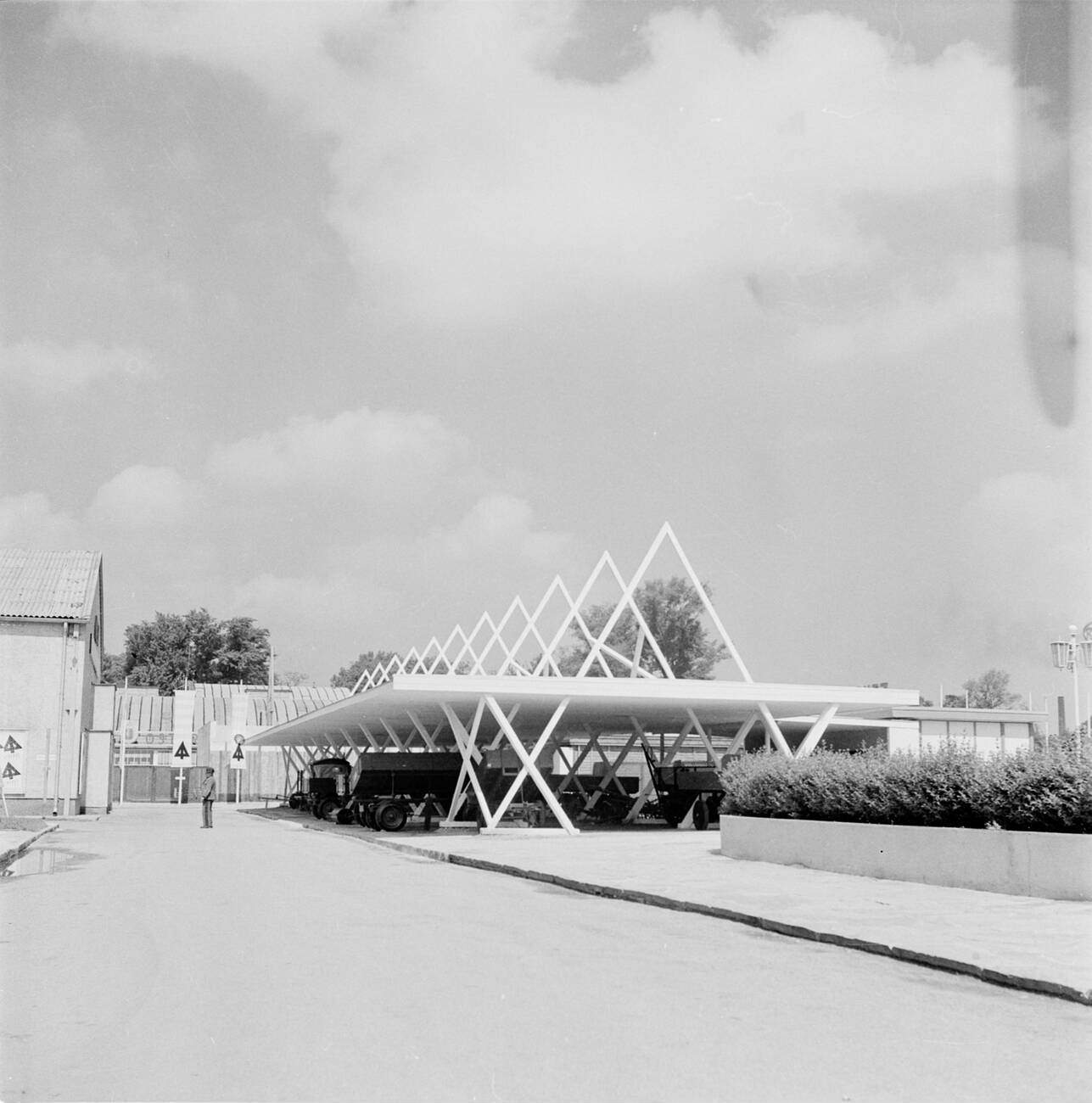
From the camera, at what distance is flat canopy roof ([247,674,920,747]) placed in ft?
88.4

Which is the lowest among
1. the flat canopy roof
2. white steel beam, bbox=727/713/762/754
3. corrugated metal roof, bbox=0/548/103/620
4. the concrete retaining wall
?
the concrete retaining wall

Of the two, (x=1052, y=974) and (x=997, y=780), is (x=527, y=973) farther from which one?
(x=997, y=780)

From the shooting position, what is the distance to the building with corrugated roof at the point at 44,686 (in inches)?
1641

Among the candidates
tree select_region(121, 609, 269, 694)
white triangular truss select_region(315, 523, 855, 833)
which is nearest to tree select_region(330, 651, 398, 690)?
tree select_region(121, 609, 269, 694)

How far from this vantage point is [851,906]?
13.5 meters

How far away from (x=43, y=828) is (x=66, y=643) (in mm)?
12312

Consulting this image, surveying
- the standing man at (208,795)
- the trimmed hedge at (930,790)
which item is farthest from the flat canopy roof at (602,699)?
the trimmed hedge at (930,790)

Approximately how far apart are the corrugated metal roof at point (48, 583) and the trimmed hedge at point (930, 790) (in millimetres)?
29072

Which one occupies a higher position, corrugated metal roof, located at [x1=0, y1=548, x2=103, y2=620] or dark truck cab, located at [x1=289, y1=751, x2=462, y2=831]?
corrugated metal roof, located at [x1=0, y1=548, x2=103, y2=620]

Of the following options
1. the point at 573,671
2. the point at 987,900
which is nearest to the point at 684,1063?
the point at 987,900

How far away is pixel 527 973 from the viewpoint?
30.1 feet

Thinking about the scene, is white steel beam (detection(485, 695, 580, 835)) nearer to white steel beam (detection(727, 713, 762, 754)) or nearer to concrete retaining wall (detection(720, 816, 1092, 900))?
white steel beam (detection(727, 713, 762, 754))

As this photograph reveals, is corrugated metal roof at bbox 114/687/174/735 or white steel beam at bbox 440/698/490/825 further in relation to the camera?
corrugated metal roof at bbox 114/687/174/735

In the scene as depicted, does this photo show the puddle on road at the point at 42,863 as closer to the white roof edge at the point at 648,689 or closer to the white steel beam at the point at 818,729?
the white roof edge at the point at 648,689
